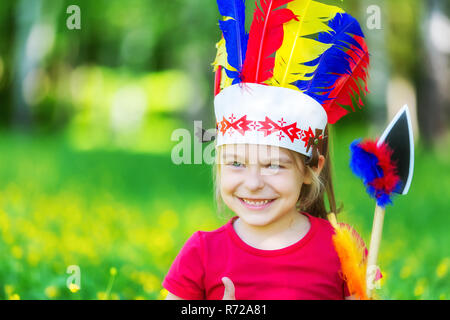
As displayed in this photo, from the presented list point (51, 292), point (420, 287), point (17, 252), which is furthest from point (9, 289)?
point (420, 287)

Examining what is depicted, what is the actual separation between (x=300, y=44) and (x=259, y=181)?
688mm

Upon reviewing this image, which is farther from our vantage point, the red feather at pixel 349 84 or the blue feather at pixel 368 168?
the red feather at pixel 349 84

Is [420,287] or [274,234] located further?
[420,287]

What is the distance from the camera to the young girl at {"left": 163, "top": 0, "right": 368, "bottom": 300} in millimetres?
2600

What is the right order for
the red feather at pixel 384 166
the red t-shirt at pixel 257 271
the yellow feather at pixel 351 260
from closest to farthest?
the red feather at pixel 384 166 → the yellow feather at pixel 351 260 → the red t-shirt at pixel 257 271

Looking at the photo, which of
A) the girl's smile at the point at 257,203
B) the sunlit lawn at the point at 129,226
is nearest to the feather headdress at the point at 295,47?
the girl's smile at the point at 257,203

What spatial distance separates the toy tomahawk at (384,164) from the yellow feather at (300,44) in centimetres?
46

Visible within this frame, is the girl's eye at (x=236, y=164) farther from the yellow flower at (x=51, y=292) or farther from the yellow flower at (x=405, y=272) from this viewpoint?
the yellow flower at (x=405, y=272)

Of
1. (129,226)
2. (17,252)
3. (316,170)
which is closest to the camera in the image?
(316,170)

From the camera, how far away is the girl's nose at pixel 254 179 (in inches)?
101

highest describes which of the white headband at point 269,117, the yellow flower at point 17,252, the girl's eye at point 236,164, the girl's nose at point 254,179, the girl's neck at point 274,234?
the white headband at point 269,117

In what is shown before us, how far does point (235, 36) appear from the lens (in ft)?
8.90

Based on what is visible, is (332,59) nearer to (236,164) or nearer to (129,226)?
(236,164)

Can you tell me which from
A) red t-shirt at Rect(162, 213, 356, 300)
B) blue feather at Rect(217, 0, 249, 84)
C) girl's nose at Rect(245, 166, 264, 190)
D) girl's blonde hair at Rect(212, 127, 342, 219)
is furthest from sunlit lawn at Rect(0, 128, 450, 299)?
blue feather at Rect(217, 0, 249, 84)
